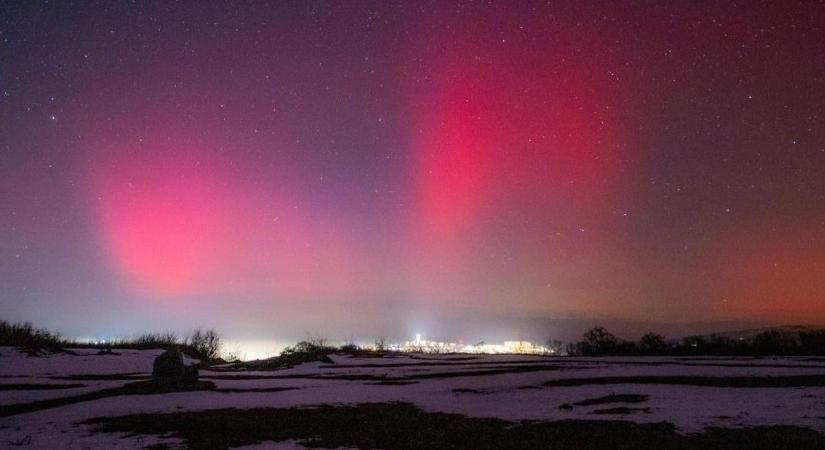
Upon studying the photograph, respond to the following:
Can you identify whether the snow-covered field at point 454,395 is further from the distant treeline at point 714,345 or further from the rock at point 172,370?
the distant treeline at point 714,345

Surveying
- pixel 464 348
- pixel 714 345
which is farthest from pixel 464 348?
pixel 714 345

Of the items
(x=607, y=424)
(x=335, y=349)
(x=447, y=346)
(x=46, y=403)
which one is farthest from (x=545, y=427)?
(x=447, y=346)

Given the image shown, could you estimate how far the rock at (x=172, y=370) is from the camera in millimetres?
10828

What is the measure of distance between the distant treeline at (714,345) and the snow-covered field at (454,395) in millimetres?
7437

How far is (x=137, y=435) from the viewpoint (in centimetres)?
611

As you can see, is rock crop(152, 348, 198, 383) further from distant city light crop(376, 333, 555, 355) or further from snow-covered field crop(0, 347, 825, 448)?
distant city light crop(376, 333, 555, 355)

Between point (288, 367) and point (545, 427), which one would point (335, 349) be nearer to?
point (288, 367)

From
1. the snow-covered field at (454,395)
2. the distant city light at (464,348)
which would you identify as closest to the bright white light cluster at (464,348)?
the distant city light at (464,348)

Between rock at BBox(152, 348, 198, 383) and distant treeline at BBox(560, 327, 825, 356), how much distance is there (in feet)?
55.4

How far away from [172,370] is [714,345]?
18953 millimetres

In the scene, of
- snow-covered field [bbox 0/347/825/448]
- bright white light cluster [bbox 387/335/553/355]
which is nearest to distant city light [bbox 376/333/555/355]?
bright white light cluster [bbox 387/335/553/355]

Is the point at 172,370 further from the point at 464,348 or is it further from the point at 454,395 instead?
the point at 464,348

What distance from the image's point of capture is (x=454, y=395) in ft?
31.3

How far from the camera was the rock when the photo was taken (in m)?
10.8
